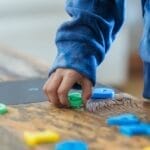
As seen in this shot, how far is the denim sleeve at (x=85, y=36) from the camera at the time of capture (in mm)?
1074

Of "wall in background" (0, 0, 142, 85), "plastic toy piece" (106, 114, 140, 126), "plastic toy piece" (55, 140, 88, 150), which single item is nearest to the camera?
"plastic toy piece" (55, 140, 88, 150)

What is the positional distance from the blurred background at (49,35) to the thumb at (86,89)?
1.28 metres

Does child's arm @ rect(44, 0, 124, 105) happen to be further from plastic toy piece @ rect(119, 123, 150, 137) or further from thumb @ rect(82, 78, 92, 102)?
plastic toy piece @ rect(119, 123, 150, 137)

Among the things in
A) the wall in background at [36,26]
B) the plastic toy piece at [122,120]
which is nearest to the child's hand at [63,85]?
the plastic toy piece at [122,120]

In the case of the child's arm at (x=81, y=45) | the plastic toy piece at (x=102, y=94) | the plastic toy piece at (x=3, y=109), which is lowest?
the plastic toy piece at (x=102, y=94)

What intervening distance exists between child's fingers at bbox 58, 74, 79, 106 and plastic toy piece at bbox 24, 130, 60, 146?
0.61 feet

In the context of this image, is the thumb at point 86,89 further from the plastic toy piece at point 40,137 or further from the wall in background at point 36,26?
the wall in background at point 36,26

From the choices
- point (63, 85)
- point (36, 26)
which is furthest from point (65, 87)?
point (36, 26)

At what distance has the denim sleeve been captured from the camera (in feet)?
3.52

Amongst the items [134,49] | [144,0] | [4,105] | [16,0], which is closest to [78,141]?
[4,105]

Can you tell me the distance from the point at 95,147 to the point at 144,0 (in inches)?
16.9

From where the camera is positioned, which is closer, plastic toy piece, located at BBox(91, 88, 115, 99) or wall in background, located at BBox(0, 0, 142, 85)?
plastic toy piece, located at BBox(91, 88, 115, 99)

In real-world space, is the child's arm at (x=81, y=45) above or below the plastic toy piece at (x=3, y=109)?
above

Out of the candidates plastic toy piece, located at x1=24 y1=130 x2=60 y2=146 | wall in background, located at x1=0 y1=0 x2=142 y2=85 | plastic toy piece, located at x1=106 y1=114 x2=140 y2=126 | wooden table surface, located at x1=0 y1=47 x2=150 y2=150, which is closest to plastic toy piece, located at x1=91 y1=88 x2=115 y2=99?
wooden table surface, located at x1=0 y1=47 x2=150 y2=150
